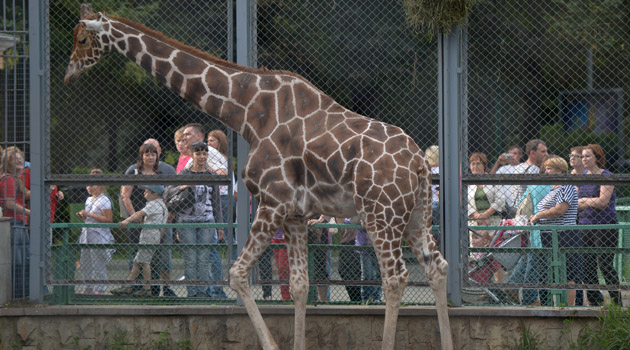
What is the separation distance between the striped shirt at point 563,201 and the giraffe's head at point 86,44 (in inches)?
181

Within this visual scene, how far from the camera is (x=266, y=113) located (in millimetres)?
7062

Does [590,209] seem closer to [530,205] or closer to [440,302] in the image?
[530,205]

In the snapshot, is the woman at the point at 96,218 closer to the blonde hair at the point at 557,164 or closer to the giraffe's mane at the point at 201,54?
the giraffe's mane at the point at 201,54

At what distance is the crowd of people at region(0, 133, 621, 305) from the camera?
7.97 m

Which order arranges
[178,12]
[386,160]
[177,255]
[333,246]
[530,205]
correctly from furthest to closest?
1. [178,12]
2. [530,205]
3. [177,255]
4. [333,246]
5. [386,160]

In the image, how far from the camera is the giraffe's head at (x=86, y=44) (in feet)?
Answer: 24.0

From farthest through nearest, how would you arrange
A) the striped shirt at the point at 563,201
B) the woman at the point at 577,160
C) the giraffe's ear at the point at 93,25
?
the woman at the point at 577,160, the striped shirt at the point at 563,201, the giraffe's ear at the point at 93,25

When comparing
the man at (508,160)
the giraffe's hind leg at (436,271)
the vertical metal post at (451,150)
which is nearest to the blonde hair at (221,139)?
the vertical metal post at (451,150)

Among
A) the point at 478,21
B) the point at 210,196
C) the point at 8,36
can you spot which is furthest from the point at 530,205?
the point at 8,36

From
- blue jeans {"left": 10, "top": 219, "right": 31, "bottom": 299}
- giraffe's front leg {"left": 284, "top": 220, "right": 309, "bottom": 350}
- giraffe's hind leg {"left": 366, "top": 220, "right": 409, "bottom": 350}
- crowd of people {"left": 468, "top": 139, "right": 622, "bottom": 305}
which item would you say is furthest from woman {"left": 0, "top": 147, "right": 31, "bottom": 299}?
crowd of people {"left": 468, "top": 139, "right": 622, "bottom": 305}

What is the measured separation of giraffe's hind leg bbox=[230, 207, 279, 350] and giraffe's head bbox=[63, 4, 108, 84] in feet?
6.71

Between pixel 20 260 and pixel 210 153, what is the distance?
7.13ft

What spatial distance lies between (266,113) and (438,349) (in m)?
2.59

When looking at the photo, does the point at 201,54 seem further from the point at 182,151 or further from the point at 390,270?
the point at 390,270
